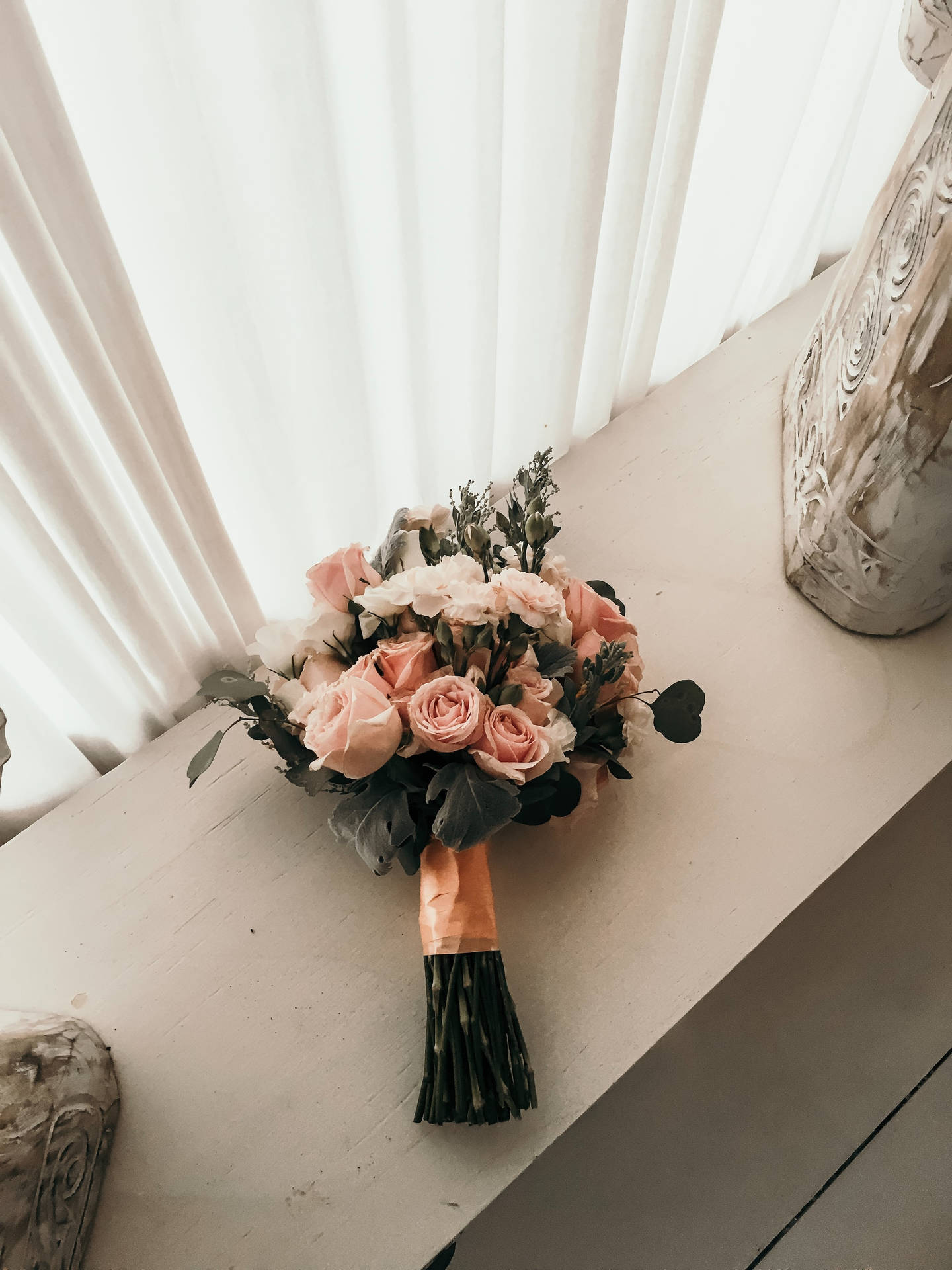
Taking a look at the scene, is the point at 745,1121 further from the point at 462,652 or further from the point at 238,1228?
the point at 462,652

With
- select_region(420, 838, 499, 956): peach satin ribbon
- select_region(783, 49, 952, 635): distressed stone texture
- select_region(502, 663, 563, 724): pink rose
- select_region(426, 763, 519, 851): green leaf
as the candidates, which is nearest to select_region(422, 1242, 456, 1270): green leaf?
select_region(420, 838, 499, 956): peach satin ribbon

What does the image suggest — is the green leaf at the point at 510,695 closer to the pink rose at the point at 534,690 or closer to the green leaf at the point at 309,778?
the pink rose at the point at 534,690

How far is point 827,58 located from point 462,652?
3.25ft

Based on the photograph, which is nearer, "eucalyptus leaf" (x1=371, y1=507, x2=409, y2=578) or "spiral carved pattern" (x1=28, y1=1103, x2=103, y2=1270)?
"spiral carved pattern" (x1=28, y1=1103, x2=103, y2=1270)

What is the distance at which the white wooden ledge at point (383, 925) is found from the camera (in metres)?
0.68

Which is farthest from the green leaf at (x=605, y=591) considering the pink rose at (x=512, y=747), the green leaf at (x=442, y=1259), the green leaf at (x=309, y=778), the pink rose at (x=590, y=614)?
the green leaf at (x=442, y=1259)

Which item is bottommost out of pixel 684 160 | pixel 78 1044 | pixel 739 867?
pixel 739 867

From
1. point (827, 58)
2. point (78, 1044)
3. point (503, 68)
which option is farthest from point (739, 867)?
point (827, 58)

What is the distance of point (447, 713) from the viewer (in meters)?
0.66

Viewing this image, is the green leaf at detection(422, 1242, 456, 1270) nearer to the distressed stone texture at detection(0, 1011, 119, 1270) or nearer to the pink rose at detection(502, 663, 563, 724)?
the distressed stone texture at detection(0, 1011, 119, 1270)

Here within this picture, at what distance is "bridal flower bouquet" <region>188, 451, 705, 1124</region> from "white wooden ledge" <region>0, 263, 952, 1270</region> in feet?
0.22

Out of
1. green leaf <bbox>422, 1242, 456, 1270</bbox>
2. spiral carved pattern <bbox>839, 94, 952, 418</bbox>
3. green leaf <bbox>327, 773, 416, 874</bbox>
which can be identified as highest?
spiral carved pattern <bbox>839, 94, 952, 418</bbox>

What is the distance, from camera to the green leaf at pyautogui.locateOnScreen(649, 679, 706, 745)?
31.4 inches

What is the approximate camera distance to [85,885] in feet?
2.70
